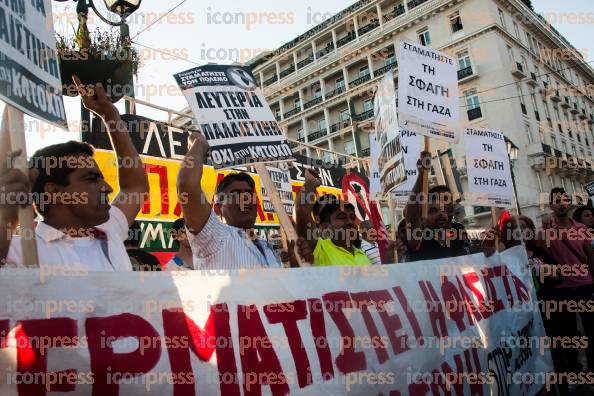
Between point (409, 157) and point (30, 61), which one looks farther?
point (409, 157)

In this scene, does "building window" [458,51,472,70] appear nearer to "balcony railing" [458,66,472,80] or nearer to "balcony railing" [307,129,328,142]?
"balcony railing" [458,66,472,80]

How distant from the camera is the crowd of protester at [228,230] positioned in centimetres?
194

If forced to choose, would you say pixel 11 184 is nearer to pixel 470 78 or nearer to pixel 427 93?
pixel 427 93

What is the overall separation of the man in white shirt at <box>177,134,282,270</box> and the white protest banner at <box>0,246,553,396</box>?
410 mm

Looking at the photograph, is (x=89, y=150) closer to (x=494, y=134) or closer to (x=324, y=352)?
(x=324, y=352)

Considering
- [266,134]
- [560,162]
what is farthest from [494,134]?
[560,162]

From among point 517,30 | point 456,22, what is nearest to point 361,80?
point 456,22

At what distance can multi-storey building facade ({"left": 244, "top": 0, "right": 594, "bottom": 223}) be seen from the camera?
2808cm

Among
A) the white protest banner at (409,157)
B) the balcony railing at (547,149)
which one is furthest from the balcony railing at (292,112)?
the white protest banner at (409,157)

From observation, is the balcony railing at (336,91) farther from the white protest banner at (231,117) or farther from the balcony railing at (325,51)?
the white protest banner at (231,117)

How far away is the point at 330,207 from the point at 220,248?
1.37m

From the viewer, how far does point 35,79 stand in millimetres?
1720

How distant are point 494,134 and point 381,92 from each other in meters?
1.56

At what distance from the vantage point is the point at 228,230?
2.40 meters
